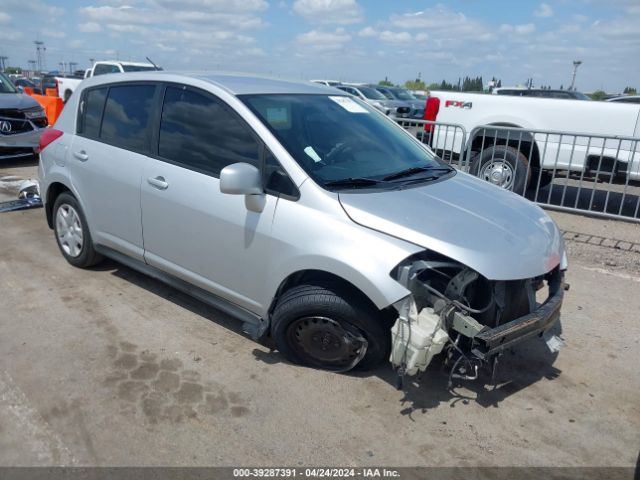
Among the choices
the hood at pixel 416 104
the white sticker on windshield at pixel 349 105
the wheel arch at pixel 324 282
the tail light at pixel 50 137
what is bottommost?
the wheel arch at pixel 324 282

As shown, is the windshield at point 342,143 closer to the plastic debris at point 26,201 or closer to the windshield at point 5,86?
the plastic debris at point 26,201

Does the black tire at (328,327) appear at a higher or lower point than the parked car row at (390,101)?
lower

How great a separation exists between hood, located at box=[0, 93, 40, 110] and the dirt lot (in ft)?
22.0

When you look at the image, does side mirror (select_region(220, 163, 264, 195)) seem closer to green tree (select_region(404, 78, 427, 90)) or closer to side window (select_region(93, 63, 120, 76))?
side window (select_region(93, 63, 120, 76))

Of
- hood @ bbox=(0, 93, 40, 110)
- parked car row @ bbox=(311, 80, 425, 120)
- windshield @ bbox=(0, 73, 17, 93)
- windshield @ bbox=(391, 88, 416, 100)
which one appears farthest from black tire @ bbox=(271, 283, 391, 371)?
windshield @ bbox=(391, 88, 416, 100)

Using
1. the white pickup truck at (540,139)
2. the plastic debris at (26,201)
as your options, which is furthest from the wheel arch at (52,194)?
the white pickup truck at (540,139)

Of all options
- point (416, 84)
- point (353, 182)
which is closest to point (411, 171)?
point (353, 182)

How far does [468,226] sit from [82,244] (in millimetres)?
3465

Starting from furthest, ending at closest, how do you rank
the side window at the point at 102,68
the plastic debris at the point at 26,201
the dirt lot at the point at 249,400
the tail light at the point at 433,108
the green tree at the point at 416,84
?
the green tree at the point at 416,84 < the side window at the point at 102,68 < the tail light at the point at 433,108 < the plastic debris at the point at 26,201 < the dirt lot at the point at 249,400

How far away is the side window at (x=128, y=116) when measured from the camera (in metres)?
4.09

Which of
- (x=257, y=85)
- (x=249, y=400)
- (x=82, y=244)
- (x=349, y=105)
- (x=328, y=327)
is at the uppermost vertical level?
(x=257, y=85)

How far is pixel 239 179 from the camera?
315cm

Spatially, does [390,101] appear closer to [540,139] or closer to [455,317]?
[540,139]

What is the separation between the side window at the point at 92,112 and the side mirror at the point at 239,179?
196cm
